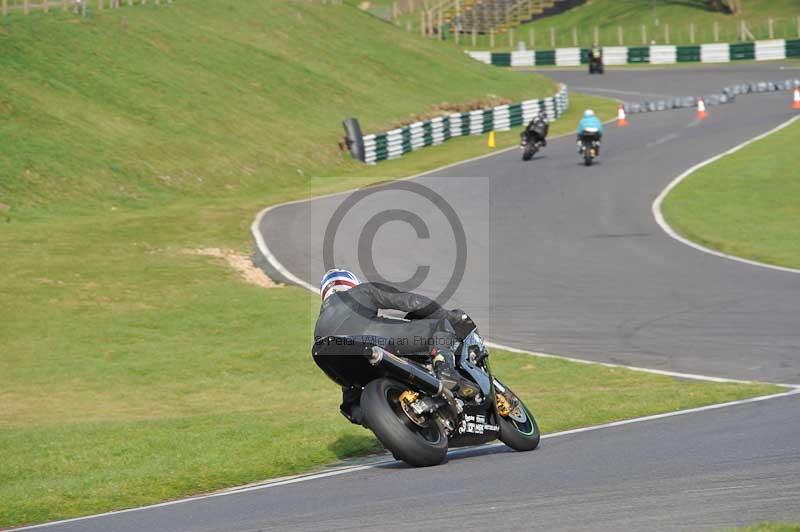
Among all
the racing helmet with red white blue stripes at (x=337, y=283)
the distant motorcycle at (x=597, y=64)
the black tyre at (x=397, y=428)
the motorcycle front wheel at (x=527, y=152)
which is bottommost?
the black tyre at (x=397, y=428)

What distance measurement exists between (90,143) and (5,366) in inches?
776

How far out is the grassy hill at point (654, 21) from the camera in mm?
85500

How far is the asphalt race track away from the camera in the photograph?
851cm

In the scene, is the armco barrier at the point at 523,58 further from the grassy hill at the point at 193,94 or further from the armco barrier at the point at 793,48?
the grassy hill at the point at 193,94

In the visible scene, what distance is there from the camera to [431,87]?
5738 cm

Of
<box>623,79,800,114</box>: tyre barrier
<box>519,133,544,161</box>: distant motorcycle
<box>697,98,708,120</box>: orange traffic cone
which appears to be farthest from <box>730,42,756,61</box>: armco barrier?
<box>519,133,544,161</box>: distant motorcycle

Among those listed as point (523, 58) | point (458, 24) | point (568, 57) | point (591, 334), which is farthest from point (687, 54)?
point (591, 334)

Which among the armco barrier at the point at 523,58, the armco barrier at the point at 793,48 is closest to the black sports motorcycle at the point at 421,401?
the armco barrier at the point at 793,48

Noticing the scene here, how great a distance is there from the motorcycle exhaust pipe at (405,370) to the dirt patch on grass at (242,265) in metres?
14.5

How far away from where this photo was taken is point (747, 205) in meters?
31.6

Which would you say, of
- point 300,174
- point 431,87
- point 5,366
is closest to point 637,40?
point 431,87

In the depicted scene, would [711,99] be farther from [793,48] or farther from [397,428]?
[397,428]

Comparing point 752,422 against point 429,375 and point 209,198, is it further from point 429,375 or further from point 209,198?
point 209,198

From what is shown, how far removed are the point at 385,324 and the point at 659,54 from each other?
233 ft
